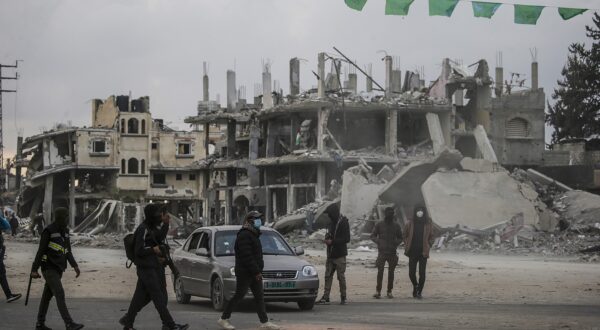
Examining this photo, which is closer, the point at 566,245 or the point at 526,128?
the point at 566,245

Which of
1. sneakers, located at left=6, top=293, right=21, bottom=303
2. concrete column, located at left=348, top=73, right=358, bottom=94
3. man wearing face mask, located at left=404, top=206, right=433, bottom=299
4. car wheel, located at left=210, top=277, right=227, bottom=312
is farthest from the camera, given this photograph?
concrete column, located at left=348, top=73, right=358, bottom=94

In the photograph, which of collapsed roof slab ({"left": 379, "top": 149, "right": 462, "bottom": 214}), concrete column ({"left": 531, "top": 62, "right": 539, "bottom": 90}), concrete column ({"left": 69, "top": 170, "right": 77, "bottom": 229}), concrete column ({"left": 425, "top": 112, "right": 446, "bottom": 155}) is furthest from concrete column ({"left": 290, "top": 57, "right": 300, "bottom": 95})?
concrete column ({"left": 69, "top": 170, "right": 77, "bottom": 229})

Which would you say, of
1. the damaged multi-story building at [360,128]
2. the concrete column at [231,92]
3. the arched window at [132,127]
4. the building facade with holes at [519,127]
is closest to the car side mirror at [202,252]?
the damaged multi-story building at [360,128]

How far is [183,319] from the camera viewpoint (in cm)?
1394

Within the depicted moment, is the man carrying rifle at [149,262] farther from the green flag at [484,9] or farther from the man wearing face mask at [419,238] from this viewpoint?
the green flag at [484,9]

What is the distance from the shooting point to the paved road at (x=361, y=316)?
42.2ft

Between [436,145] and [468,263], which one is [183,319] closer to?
[468,263]

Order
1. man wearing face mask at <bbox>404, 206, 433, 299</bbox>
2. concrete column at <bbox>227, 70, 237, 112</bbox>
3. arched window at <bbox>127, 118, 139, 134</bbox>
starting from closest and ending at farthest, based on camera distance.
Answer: man wearing face mask at <bbox>404, 206, 433, 299</bbox> < concrete column at <bbox>227, 70, 237, 112</bbox> < arched window at <bbox>127, 118, 139, 134</bbox>

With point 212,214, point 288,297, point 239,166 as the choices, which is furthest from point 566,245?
point 212,214

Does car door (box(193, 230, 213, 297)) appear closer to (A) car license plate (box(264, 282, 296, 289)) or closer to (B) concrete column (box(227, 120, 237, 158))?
(A) car license plate (box(264, 282, 296, 289))

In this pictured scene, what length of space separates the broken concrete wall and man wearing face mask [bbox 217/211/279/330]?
27.5 meters

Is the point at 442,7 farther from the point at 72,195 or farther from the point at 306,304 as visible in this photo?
the point at 72,195

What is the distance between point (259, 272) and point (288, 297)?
2.92m

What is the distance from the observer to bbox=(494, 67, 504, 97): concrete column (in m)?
71.8
